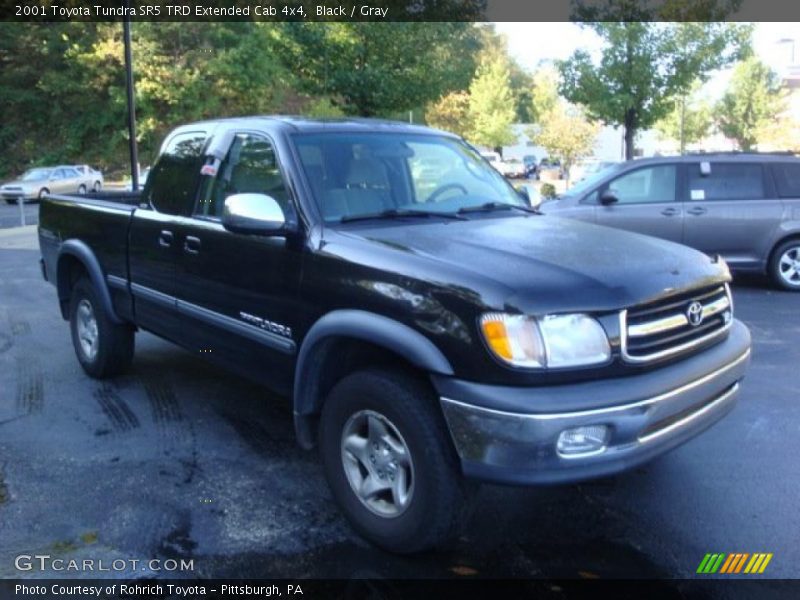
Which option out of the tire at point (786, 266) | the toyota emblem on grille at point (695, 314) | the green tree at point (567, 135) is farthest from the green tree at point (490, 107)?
the toyota emblem on grille at point (695, 314)

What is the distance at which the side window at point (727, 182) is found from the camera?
984cm

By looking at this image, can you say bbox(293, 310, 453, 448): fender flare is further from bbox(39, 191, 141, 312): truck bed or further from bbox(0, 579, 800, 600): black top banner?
bbox(39, 191, 141, 312): truck bed

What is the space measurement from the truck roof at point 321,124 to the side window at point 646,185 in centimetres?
573

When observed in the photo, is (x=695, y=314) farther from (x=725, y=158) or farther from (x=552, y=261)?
(x=725, y=158)

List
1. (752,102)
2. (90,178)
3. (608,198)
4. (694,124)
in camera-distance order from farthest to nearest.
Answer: (694,124)
(752,102)
(90,178)
(608,198)

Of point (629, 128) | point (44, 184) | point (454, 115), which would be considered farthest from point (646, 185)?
point (454, 115)

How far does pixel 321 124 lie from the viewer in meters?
4.37

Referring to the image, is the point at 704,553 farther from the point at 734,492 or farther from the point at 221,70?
the point at 221,70

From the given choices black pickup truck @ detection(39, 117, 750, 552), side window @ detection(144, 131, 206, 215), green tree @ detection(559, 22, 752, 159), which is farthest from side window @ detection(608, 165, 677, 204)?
green tree @ detection(559, 22, 752, 159)

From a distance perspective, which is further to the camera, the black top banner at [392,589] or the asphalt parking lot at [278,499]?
the asphalt parking lot at [278,499]

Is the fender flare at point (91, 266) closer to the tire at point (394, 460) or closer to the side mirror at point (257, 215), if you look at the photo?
the side mirror at point (257, 215)

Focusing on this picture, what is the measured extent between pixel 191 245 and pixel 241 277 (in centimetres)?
62

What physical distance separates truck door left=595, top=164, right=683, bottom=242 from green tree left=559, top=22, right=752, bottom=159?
9.24 m

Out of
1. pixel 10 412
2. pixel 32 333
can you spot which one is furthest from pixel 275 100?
pixel 10 412
